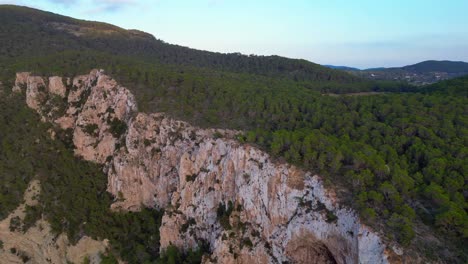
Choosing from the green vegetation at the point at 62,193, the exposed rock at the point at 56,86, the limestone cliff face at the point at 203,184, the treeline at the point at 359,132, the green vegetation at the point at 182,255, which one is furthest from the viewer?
the exposed rock at the point at 56,86

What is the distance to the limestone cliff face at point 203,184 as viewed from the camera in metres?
36.0

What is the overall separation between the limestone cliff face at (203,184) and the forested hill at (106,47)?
1617 inches

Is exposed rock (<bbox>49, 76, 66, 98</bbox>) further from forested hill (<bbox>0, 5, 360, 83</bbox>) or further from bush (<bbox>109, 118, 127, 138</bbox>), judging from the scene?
forested hill (<bbox>0, 5, 360, 83</bbox>)

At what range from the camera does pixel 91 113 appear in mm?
69438

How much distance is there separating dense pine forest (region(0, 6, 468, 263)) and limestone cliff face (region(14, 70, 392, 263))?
2.13 metres

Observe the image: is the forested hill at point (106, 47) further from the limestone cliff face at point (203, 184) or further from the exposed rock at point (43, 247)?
the exposed rock at point (43, 247)

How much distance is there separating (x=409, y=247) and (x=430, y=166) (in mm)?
13650

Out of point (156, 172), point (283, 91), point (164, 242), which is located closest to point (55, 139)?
point (156, 172)

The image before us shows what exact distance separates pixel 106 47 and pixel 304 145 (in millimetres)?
106767

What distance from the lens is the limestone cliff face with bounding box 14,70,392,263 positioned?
1419 inches

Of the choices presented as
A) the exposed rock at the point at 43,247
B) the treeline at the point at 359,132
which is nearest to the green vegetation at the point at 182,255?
the exposed rock at the point at 43,247

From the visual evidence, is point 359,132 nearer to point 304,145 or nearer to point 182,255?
point 304,145

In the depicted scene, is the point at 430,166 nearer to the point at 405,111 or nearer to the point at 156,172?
the point at 405,111

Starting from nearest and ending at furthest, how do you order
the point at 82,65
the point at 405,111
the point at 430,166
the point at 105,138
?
the point at 430,166
the point at 405,111
the point at 105,138
the point at 82,65
